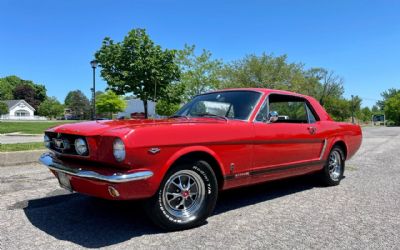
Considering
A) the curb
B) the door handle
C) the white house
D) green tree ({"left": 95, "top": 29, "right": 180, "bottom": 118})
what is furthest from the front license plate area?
the white house

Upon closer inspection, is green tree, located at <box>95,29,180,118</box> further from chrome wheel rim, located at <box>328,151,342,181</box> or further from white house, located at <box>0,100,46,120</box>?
white house, located at <box>0,100,46,120</box>

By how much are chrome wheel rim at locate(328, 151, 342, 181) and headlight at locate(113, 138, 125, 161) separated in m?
4.08

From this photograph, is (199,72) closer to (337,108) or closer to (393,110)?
(337,108)

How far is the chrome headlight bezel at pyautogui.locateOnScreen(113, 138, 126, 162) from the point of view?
3.37 m

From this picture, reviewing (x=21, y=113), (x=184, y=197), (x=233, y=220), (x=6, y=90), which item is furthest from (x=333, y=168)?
(x=6, y=90)

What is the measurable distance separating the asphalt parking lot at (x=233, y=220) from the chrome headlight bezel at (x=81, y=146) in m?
0.79

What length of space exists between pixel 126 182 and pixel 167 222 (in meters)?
0.65

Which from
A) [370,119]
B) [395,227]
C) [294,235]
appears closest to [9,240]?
[294,235]

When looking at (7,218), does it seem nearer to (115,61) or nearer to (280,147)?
(280,147)

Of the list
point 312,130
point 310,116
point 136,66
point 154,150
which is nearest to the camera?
point 154,150

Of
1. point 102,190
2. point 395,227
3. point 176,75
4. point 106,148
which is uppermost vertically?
point 176,75

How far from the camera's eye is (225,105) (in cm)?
501

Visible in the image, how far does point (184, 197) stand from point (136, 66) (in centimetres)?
1895

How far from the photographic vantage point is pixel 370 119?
9094 cm
